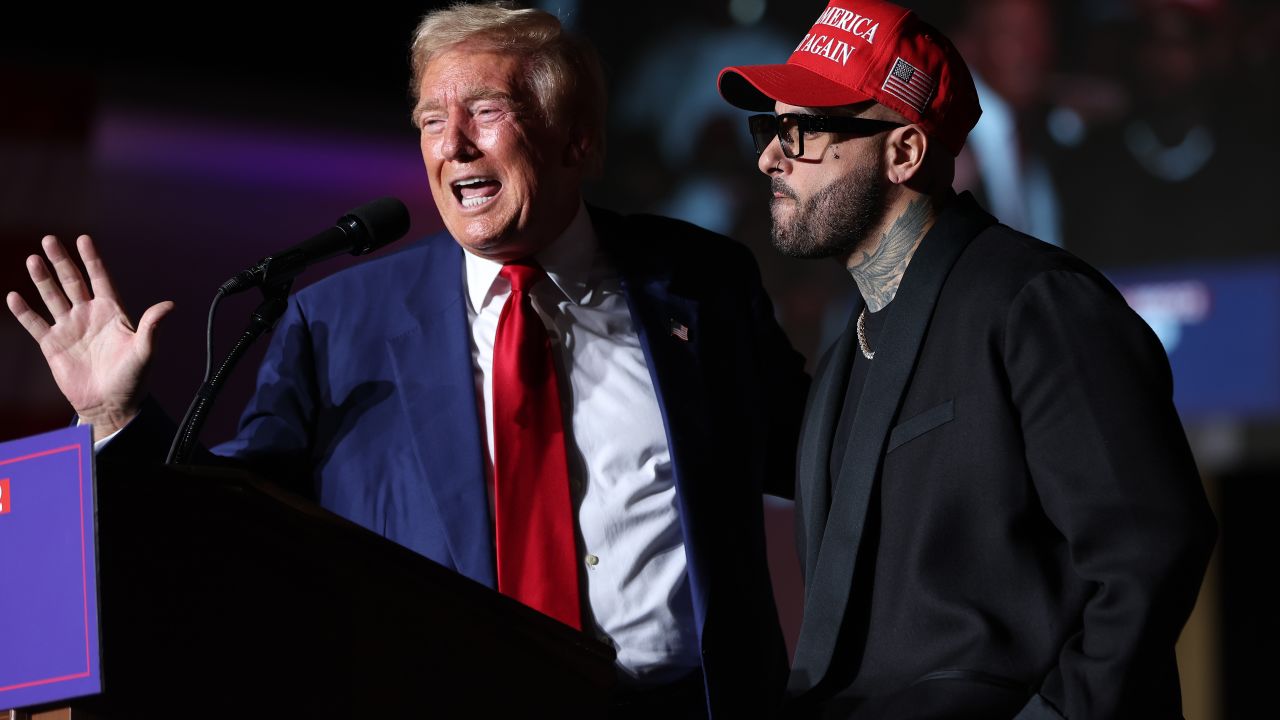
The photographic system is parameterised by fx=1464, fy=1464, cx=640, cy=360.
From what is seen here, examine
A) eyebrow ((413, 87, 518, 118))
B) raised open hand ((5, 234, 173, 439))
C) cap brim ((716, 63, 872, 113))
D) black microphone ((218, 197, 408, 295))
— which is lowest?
raised open hand ((5, 234, 173, 439))

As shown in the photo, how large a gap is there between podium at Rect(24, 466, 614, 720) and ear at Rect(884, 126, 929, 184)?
0.75 meters

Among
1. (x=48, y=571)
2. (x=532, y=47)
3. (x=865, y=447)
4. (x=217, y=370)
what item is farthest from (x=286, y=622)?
(x=532, y=47)

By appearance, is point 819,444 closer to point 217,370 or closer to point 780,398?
point 780,398

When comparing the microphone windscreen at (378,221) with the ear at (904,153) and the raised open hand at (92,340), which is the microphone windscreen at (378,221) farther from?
the ear at (904,153)

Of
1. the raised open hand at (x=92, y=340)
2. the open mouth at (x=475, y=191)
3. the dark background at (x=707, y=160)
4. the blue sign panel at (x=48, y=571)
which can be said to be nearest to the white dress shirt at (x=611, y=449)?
the open mouth at (x=475, y=191)

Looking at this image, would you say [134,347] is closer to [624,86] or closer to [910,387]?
[910,387]

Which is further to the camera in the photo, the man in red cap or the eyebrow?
the eyebrow

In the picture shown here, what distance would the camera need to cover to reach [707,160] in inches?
173

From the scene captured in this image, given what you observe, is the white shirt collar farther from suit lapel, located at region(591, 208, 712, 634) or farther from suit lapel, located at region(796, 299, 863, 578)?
suit lapel, located at region(796, 299, 863, 578)

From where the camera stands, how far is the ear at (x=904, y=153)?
1.94 meters

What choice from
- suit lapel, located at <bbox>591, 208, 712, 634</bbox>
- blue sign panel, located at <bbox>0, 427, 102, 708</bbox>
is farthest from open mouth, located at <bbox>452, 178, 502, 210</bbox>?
blue sign panel, located at <bbox>0, 427, 102, 708</bbox>

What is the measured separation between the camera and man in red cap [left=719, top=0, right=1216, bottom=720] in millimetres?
1510

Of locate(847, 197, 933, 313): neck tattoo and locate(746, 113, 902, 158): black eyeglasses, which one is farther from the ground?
locate(746, 113, 902, 158): black eyeglasses

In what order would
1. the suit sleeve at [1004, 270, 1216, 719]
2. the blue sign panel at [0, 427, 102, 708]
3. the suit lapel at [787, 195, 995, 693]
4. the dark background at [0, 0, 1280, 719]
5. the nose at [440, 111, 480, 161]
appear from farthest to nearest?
the dark background at [0, 0, 1280, 719]
the nose at [440, 111, 480, 161]
the suit lapel at [787, 195, 995, 693]
the suit sleeve at [1004, 270, 1216, 719]
the blue sign panel at [0, 427, 102, 708]
